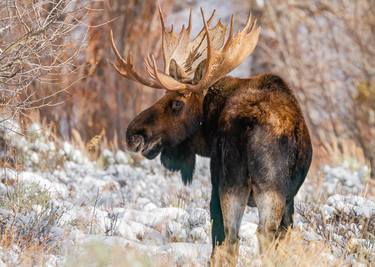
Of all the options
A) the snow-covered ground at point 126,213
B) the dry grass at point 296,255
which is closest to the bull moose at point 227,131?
the dry grass at point 296,255

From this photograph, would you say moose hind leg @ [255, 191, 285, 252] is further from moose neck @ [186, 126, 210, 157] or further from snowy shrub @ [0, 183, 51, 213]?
snowy shrub @ [0, 183, 51, 213]

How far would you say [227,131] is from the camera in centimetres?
644

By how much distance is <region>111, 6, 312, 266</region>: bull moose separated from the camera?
6254 millimetres

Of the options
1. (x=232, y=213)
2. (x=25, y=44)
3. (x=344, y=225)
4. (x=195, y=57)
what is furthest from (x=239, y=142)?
(x=344, y=225)

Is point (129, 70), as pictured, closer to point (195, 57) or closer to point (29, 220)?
point (195, 57)

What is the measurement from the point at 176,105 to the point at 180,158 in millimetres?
444

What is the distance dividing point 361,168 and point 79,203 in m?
4.59

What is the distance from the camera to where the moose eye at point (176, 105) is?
698 centimetres

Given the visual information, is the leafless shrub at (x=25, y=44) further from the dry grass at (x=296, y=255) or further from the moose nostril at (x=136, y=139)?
the dry grass at (x=296, y=255)

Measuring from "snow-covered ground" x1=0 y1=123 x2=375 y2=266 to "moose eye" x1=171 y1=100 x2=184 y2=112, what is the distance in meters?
1.01

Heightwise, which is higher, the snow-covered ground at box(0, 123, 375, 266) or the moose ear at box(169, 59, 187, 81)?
the moose ear at box(169, 59, 187, 81)

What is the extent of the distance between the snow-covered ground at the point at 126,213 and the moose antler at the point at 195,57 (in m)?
0.95

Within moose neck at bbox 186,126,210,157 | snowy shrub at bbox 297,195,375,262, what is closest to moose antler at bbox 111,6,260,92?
moose neck at bbox 186,126,210,157

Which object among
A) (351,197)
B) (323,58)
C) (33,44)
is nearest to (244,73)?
(323,58)
